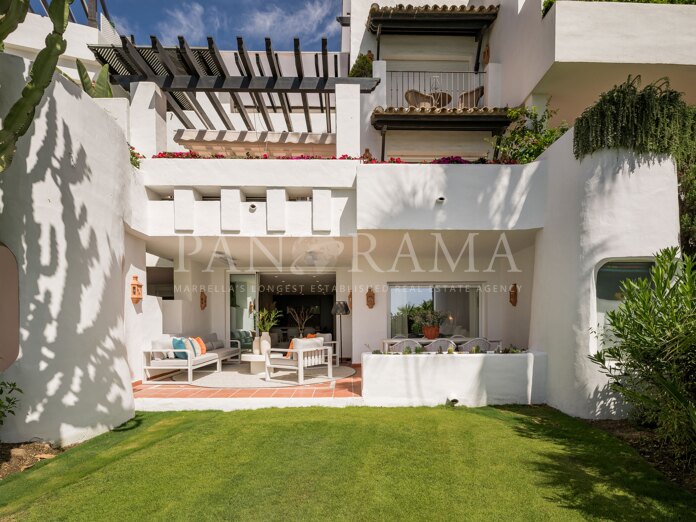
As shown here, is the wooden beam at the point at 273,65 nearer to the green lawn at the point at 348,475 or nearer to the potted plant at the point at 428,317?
the potted plant at the point at 428,317

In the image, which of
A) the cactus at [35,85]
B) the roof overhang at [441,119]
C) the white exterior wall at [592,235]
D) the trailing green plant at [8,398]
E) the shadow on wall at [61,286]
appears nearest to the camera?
the cactus at [35,85]

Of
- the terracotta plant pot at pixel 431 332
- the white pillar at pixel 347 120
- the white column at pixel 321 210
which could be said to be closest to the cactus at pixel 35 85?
the white column at pixel 321 210

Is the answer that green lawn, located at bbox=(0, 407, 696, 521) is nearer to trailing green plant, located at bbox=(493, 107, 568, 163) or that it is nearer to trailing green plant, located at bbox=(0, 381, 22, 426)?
trailing green plant, located at bbox=(0, 381, 22, 426)

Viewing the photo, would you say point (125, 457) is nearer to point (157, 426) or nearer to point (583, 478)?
point (157, 426)

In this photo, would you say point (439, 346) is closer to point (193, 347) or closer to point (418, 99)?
point (193, 347)

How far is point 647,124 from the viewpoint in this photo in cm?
623

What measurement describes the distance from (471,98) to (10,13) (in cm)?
1084

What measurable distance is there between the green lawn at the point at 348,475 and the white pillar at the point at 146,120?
6.19m

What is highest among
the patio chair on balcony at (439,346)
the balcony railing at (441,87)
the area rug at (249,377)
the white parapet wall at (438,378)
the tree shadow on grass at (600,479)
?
the balcony railing at (441,87)

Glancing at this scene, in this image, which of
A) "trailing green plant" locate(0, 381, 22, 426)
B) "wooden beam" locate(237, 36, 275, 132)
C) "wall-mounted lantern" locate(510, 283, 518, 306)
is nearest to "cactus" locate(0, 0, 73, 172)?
"trailing green plant" locate(0, 381, 22, 426)

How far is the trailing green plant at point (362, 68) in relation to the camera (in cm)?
1168

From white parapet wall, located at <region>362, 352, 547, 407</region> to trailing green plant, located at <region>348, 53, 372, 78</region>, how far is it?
8.20m

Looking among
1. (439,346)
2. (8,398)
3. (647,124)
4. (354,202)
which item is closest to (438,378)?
(439,346)

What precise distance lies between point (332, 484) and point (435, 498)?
106 centimetres
